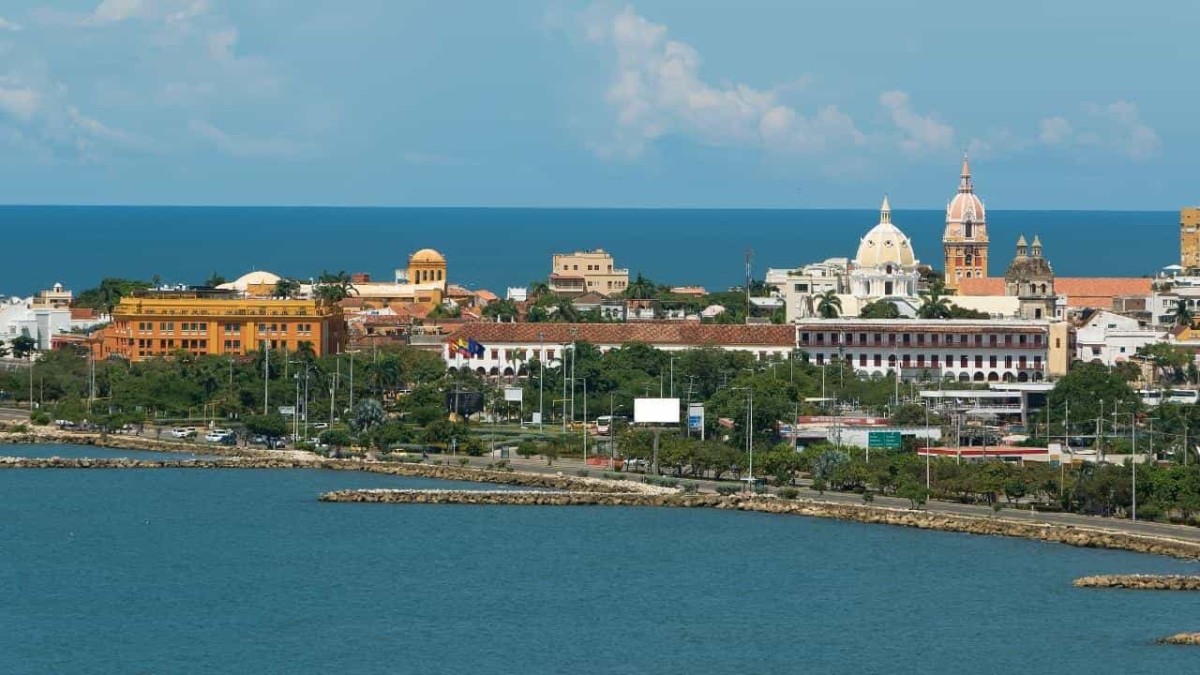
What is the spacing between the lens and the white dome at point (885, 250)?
143m

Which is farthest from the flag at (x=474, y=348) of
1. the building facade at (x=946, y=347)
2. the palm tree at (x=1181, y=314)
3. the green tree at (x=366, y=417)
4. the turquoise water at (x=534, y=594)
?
the turquoise water at (x=534, y=594)

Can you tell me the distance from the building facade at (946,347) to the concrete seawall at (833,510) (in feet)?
130

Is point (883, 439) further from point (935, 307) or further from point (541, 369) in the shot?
point (935, 307)

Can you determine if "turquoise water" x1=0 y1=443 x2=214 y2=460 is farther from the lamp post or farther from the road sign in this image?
the road sign

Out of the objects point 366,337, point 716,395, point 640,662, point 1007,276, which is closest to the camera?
point 640,662

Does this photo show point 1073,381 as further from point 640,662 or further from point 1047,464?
point 640,662

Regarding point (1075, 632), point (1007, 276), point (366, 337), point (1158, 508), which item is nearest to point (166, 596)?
point (1075, 632)

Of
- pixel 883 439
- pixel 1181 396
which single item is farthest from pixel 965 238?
pixel 883 439

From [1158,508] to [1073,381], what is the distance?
1127 inches

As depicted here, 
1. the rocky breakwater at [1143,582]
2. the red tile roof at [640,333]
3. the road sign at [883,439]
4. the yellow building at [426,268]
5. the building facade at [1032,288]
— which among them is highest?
the yellow building at [426,268]

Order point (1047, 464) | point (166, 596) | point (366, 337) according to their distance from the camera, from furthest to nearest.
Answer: point (366, 337), point (1047, 464), point (166, 596)

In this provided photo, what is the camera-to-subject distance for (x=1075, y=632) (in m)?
61.7

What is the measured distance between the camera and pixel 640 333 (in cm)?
12600

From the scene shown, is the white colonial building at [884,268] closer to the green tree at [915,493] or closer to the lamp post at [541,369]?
the lamp post at [541,369]
